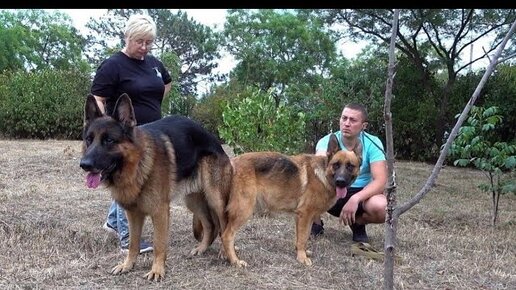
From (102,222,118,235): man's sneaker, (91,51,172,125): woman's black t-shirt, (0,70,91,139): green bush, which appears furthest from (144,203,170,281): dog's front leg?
(0,70,91,139): green bush

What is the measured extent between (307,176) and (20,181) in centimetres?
550

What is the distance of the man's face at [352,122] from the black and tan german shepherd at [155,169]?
1.19m

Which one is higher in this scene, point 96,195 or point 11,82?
point 11,82

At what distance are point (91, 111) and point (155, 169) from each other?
647 mm

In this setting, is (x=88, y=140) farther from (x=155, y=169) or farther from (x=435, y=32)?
(x=435, y=32)

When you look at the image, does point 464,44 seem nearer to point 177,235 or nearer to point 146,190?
point 177,235

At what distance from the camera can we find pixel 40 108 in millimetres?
18578

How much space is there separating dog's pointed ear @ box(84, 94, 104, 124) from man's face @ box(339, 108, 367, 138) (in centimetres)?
229

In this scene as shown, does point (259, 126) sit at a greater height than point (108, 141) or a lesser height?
greater

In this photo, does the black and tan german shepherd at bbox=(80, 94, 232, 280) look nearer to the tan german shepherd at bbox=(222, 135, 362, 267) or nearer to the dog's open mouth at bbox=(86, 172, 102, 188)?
the dog's open mouth at bbox=(86, 172, 102, 188)

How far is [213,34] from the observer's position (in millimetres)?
44750

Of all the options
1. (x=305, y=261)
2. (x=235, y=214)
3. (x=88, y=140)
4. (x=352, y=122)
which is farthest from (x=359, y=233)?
Result: (x=88, y=140)

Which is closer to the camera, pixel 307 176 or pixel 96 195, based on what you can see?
pixel 307 176
